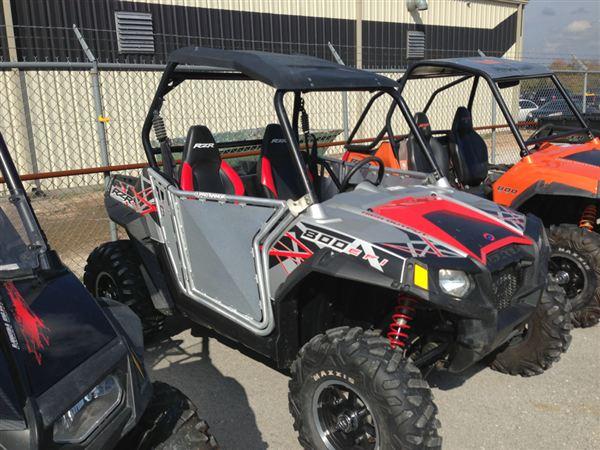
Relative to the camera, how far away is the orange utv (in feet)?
12.7

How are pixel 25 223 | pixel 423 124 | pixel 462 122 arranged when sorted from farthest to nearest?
pixel 462 122 → pixel 423 124 → pixel 25 223

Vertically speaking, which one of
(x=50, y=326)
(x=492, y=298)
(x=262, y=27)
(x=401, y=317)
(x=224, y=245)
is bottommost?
(x=401, y=317)

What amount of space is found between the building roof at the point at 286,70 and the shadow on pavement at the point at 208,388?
1750 mm

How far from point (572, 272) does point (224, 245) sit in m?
2.53

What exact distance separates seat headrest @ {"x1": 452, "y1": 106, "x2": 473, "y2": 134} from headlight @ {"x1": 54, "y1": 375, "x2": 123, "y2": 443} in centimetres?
448

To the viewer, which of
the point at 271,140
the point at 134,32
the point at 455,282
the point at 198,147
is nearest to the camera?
the point at 455,282

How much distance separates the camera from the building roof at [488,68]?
4.40 metres

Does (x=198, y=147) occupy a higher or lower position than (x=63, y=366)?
higher

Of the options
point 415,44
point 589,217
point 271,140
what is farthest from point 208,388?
point 415,44

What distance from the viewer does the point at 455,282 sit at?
7.68 feet

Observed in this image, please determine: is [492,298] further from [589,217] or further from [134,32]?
[134,32]

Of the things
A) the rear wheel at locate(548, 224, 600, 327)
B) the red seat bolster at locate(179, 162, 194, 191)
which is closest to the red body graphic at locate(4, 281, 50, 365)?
the red seat bolster at locate(179, 162, 194, 191)

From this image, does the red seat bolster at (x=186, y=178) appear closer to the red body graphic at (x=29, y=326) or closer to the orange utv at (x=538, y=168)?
the orange utv at (x=538, y=168)

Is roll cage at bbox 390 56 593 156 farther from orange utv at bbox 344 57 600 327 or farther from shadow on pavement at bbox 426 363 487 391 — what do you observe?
shadow on pavement at bbox 426 363 487 391
